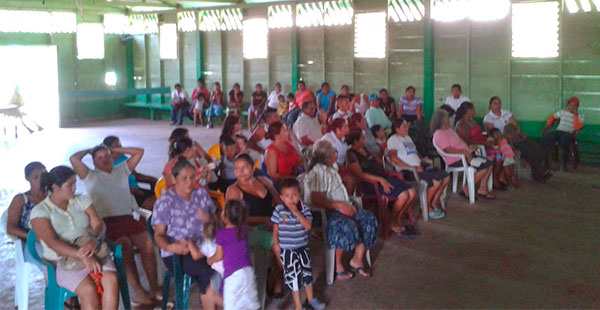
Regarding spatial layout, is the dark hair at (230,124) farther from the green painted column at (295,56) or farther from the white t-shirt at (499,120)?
the green painted column at (295,56)

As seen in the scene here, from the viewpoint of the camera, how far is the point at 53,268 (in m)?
3.96

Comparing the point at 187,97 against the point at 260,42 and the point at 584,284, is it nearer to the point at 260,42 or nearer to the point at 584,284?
the point at 260,42

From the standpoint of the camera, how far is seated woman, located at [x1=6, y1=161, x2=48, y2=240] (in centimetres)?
438

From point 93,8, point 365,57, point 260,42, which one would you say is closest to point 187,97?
point 260,42

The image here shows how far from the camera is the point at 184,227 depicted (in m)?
4.20

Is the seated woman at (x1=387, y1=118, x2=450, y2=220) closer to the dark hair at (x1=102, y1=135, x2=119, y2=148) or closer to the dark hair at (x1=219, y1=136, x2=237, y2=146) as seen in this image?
the dark hair at (x1=219, y1=136, x2=237, y2=146)

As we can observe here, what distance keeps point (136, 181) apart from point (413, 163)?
2767 millimetres

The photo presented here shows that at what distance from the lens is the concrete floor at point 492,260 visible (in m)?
4.86

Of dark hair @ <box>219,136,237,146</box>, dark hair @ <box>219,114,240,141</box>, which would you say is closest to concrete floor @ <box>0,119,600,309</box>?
dark hair @ <box>219,136,237,146</box>

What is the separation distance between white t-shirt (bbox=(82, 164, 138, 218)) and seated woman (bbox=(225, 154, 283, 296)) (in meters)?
0.73

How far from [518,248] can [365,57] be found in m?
8.70

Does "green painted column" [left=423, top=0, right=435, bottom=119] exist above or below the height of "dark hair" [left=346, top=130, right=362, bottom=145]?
above

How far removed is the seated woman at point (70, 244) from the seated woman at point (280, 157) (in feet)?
6.42

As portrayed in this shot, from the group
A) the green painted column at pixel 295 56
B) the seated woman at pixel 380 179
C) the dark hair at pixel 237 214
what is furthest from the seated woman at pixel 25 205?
the green painted column at pixel 295 56
